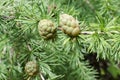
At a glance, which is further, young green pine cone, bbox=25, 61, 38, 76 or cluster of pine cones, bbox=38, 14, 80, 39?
young green pine cone, bbox=25, 61, 38, 76

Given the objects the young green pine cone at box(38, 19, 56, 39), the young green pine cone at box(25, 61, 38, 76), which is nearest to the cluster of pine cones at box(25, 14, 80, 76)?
the young green pine cone at box(38, 19, 56, 39)

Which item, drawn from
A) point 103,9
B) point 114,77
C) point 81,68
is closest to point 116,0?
point 103,9

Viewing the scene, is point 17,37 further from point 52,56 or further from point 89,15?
point 89,15

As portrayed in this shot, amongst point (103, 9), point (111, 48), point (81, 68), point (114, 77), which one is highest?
point (103, 9)

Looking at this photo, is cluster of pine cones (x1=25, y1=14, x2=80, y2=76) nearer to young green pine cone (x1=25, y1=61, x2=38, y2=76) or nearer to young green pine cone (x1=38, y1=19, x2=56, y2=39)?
young green pine cone (x1=38, y1=19, x2=56, y2=39)

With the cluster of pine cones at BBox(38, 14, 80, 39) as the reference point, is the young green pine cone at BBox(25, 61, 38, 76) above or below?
below

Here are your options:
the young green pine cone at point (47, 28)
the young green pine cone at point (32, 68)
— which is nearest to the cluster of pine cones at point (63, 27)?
the young green pine cone at point (47, 28)

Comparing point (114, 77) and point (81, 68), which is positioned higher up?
point (81, 68)
